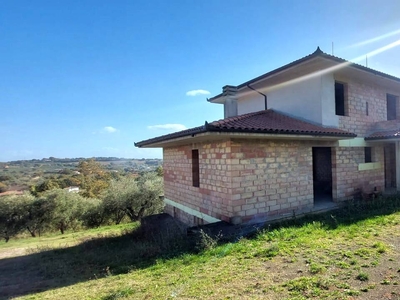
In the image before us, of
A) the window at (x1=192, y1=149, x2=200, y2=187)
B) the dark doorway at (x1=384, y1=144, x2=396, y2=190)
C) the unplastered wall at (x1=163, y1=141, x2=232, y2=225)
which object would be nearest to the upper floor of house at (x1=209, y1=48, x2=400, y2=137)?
the dark doorway at (x1=384, y1=144, x2=396, y2=190)

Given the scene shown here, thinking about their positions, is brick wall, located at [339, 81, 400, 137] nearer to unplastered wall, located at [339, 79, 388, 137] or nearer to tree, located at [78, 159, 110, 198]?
unplastered wall, located at [339, 79, 388, 137]

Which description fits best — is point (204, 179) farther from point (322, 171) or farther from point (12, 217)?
point (12, 217)

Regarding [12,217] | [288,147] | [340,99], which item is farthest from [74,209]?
[340,99]

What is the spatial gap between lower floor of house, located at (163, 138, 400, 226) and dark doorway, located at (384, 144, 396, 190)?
130 centimetres

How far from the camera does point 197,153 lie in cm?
991

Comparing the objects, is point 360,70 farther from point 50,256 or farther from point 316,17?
point 50,256

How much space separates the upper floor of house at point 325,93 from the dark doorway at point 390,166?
2057 mm

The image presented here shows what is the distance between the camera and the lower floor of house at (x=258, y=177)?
25.5 feet

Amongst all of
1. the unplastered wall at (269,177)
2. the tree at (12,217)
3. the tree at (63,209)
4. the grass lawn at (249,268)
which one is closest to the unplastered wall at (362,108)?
the unplastered wall at (269,177)

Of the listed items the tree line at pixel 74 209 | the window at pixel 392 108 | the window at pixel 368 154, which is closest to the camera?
the window at pixel 368 154

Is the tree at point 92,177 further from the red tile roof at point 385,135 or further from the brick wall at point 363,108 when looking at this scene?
the red tile roof at point 385,135

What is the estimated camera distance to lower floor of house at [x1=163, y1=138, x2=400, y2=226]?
25.5 ft

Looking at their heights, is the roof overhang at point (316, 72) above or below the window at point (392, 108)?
above

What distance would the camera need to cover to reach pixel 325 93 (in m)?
10.1
